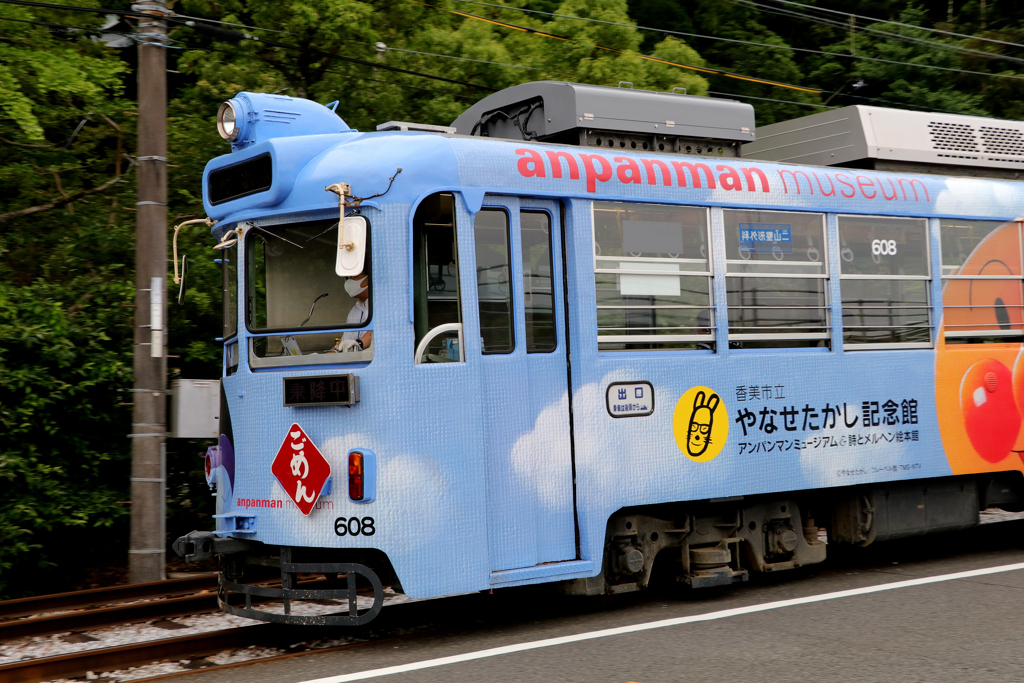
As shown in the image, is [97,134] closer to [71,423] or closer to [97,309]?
[97,309]

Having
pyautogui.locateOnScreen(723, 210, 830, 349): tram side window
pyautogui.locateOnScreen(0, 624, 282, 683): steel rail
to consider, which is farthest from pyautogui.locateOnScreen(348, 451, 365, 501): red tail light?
pyautogui.locateOnScreen(723, 210, 830, 349): tram side window

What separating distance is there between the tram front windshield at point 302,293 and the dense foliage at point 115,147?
356 cm

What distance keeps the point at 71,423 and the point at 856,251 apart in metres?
7.28

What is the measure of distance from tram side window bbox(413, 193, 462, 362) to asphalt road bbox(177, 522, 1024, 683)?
1883 mm

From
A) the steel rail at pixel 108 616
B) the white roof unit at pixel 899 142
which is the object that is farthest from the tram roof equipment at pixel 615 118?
the steel rail at pixel 108 616

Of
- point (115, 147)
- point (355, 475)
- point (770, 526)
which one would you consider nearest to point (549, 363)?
point (355, 475)

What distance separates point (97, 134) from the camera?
13.2m

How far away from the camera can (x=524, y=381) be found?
660 centimetres

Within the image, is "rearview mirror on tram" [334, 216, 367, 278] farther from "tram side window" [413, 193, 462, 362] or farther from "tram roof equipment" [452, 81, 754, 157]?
"tram roof equipment" [452, 81, 754, 157]

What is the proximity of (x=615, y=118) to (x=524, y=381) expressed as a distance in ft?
7.27

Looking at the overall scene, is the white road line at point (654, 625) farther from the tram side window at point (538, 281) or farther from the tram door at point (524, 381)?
the tram side window at point (538, 281)

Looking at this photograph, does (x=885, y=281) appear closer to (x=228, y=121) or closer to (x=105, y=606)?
(x=228, y=121)

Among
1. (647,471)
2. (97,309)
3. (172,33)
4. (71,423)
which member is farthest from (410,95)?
(647,471)

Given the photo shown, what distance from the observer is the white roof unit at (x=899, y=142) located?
29.5 ft
